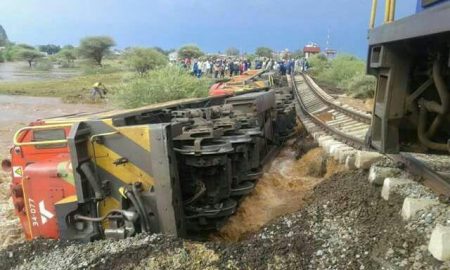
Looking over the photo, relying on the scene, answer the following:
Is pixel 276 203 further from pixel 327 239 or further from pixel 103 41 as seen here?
pixel 103 41

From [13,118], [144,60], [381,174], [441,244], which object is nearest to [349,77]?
[13,118]

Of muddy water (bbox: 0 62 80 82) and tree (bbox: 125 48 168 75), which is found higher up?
tree (bbox: 125 48 168 75)

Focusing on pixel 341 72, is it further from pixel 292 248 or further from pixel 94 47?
pixel 94 47

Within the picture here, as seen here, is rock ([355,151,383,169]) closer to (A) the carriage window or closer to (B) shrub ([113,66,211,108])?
(A) the carriage window

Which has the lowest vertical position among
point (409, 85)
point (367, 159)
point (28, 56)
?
point (28, 56)

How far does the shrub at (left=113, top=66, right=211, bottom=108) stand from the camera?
15.9 m

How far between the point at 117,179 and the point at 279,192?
2.93 m

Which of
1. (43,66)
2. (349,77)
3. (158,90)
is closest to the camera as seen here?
(158,90)

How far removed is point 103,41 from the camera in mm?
73750

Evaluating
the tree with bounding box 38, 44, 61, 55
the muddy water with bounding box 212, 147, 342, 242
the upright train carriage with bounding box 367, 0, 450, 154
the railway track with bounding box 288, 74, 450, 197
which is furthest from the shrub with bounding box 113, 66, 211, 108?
the tree with bounding box 38, 44, 61, 55

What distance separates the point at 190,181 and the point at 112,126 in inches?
35.6

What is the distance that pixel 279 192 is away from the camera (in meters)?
6.49

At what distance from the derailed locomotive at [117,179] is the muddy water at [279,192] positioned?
19.2 inches

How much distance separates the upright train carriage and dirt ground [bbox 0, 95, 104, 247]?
4.15 metres
